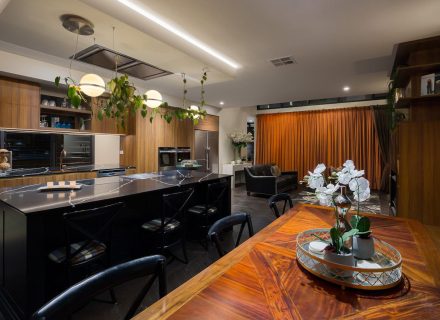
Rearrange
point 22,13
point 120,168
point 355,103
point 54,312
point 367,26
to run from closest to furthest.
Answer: point 54,312
point 22,13
point 367,26
point 120,168
point 355,103

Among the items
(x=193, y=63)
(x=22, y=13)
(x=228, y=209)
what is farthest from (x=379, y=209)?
(x=22, y=13)

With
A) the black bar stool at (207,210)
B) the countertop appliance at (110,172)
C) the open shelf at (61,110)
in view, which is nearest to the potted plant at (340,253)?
the black bar stool at (207,210)

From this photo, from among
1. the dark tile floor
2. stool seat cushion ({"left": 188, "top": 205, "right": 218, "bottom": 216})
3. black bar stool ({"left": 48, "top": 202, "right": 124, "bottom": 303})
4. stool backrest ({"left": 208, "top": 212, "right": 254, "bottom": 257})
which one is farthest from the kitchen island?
stool backrest ({"left": 208, "top": 212, "right": 254, "bottom": 257})

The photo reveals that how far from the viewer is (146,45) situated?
285 cm

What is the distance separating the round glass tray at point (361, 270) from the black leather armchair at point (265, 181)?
5.02m

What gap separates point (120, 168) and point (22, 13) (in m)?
2.99

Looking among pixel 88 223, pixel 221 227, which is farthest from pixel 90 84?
pixel 221 227

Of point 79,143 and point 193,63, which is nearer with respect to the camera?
point 193,63

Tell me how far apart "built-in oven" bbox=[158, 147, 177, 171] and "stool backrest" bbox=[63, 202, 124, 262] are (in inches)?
153

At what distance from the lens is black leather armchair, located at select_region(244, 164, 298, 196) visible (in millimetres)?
6164

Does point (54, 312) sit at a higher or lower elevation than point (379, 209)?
higher

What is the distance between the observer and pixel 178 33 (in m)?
2.84

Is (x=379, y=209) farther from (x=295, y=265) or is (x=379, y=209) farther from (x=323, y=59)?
(x=295, y=265)

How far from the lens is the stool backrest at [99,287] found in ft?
2.58
